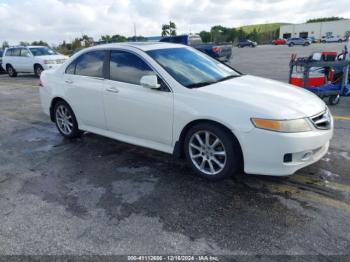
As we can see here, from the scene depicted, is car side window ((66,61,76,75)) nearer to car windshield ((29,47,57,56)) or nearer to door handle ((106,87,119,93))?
door handle ((106,87,119,93))

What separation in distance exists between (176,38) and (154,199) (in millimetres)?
22397

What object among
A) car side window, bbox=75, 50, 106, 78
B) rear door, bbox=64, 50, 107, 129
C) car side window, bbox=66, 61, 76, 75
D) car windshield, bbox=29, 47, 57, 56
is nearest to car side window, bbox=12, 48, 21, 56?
car windshield, bbox=29, 47, 57, 56

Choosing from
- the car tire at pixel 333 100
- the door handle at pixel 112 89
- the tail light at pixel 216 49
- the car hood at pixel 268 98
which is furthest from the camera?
the tail light at pixel 216 49

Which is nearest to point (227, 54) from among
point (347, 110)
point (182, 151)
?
point (347, 110)

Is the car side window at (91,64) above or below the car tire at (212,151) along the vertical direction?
above

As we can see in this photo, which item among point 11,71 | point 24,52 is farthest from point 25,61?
point 11,71

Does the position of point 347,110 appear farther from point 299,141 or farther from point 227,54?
point 227,54

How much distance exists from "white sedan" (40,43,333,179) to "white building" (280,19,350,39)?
331ft

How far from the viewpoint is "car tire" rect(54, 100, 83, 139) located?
5.54 metres

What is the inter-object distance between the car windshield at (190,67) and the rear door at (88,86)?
968 millimetres

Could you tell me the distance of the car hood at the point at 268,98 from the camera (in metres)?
3.46

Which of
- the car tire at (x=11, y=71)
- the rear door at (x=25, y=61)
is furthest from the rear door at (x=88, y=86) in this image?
the car tire at (x=11, y=71)

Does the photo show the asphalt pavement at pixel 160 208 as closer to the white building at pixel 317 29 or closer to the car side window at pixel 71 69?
the car side window at pixel 71 69

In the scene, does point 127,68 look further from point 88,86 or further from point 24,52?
point 24,52
